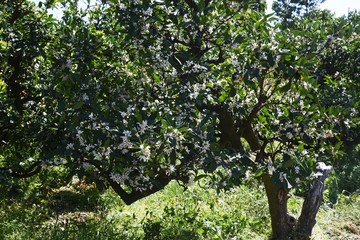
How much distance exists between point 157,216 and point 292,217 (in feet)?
5.23

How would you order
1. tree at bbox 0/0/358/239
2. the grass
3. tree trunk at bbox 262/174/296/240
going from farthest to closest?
1. tree trunk at bbox 262/174/296/240
2. the grass
3. tree at bbox 0/0/358/239

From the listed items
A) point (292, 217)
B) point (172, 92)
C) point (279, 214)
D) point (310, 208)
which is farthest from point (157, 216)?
point (172, 92)

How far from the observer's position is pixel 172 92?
116 inches

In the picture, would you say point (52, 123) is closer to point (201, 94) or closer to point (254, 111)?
point (201, 94)

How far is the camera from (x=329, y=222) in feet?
18.4

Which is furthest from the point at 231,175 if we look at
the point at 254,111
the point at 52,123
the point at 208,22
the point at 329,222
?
the point at 329,222

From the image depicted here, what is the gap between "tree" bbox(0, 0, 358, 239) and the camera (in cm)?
251

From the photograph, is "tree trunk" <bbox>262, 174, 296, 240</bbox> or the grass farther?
"tree trunk" <bbox>262, 174, 296, 240</bbox>

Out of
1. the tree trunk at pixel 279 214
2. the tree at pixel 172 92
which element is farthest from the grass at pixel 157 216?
the tree at pixel 172 92

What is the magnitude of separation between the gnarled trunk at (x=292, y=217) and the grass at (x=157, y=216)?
269 millimetres

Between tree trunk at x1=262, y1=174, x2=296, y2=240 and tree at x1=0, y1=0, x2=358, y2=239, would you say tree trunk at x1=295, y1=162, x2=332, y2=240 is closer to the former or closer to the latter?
tree trunk at x1=262, y1=174, x2=296, y2=240

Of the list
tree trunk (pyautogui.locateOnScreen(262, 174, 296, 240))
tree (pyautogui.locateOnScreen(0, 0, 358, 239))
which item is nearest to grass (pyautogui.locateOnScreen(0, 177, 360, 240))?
tree trunk (pyautogui.locateOnScreen(262, 174, 296, 240))

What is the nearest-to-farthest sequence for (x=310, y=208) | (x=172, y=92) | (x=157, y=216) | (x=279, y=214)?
(x=172, y=92) < (x=279, y=214) < (x=310, y=208) < (x=157, y=216)

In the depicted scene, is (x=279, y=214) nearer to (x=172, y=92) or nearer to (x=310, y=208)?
(x=310, y=208)
